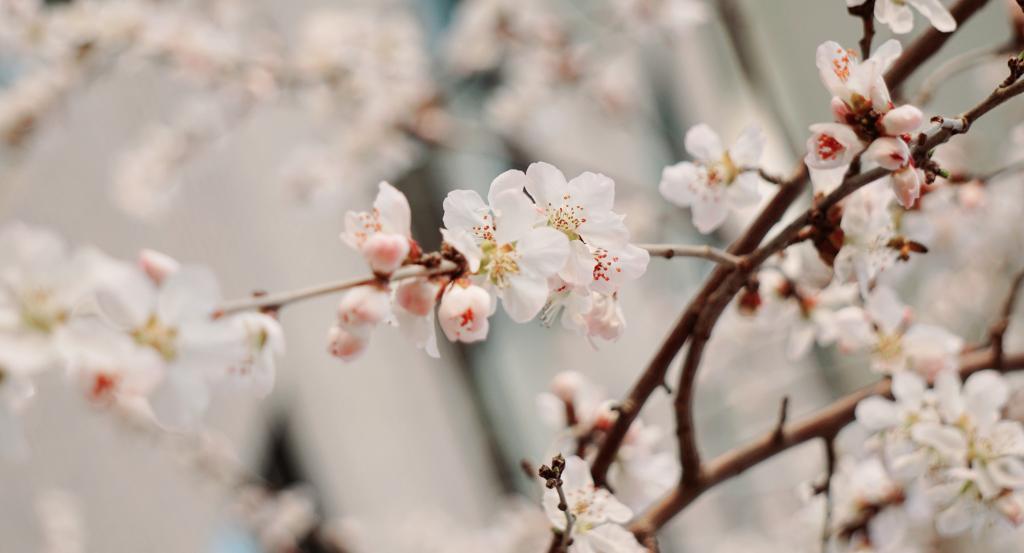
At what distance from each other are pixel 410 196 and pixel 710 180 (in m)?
3.06

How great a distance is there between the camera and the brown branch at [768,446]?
2.22 feet

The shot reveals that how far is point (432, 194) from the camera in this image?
→ 11.9 feet

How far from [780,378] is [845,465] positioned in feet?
6.52

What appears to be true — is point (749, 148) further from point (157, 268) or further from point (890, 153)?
point (157, 268)

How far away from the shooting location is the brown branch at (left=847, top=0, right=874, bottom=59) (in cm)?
57

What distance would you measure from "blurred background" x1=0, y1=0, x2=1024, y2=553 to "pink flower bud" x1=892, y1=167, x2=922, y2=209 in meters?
0.57

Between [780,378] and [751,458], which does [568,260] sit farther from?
[780,378]

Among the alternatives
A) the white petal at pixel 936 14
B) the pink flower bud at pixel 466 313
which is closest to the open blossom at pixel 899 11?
the white petal at pixel 936 14

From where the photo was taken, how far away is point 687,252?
0.53 m

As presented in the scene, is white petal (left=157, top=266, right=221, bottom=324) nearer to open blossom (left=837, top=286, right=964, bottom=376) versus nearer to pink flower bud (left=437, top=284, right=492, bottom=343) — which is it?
pink flower bud (left=437, top=284, right=492, bottom=343)

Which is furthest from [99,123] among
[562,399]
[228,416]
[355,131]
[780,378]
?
[562,399]

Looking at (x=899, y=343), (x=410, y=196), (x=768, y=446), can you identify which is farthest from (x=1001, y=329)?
(x=410, y=196)

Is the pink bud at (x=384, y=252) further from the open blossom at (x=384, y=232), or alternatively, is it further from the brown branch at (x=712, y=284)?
the brown branch at (x=712, y=284)

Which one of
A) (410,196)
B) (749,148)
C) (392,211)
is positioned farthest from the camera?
(410,196)
